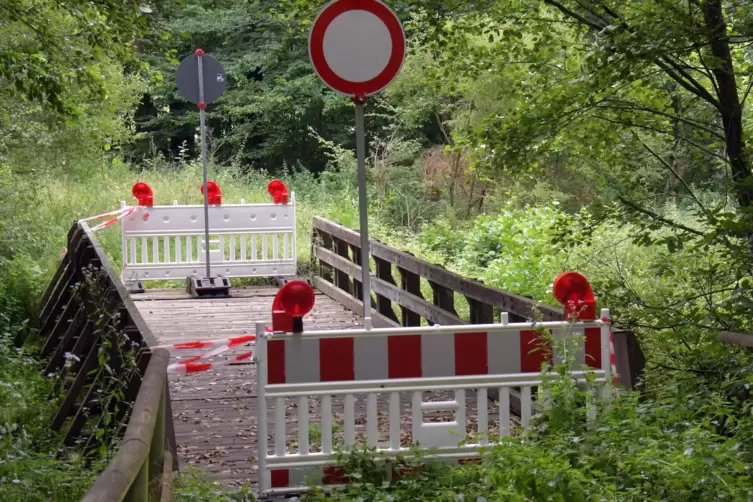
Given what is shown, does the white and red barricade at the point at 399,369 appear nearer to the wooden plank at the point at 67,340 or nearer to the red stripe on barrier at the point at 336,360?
the red stripe on barrier at the point at 336,360

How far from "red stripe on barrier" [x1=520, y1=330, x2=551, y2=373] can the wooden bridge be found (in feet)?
0.54

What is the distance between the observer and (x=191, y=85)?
1432cm

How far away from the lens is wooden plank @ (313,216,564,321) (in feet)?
23.0

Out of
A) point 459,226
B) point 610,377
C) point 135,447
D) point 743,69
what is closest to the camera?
point 135,447

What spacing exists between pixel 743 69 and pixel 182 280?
36.8 ft

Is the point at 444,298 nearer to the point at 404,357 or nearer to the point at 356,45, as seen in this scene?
the point at 404,357

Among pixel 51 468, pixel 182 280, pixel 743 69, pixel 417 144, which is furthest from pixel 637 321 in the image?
pixel 417 144

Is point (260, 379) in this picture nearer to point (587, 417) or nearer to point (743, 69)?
point (587, 417)

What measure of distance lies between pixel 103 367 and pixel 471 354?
7.19 ft

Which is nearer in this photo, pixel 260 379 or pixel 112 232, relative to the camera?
pixel 260 379

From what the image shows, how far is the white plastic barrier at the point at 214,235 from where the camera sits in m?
15.8

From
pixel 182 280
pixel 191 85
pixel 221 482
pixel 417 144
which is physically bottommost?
pixel 221 482

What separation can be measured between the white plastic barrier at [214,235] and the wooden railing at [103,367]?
1.63 meters

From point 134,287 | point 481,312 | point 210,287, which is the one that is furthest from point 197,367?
point 134,287
